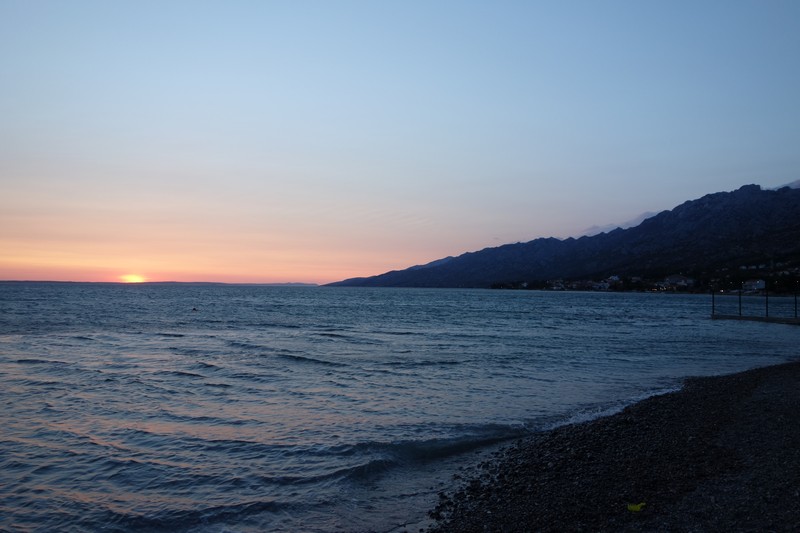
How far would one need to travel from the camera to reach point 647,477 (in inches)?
422

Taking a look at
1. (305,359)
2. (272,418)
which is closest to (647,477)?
(272,418)

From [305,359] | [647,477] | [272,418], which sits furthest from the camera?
[305,359]

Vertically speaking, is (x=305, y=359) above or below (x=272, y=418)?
below

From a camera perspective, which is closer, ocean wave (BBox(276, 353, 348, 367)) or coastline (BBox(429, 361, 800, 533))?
coastline (BBox(429, 361, 800, 533))

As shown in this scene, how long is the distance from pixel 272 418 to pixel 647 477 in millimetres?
10944

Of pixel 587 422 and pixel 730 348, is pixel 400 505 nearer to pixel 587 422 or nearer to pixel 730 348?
pixel 587 422

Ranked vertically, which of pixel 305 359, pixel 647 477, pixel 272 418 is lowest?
pixel 305 359

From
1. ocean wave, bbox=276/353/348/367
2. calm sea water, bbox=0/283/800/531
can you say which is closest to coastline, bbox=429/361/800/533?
calm sea water, bbox=0/283/800/531

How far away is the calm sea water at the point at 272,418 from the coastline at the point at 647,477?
4.25ft

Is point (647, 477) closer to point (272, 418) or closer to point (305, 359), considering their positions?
point (272, 418)

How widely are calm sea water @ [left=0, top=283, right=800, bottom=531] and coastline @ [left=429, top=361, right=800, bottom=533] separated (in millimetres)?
1295

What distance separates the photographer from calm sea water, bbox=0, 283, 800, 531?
10.6 metres

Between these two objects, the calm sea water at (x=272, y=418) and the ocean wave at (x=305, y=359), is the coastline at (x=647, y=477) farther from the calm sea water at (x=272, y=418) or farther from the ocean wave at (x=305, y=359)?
the ocean wave at (x=305, y=359)

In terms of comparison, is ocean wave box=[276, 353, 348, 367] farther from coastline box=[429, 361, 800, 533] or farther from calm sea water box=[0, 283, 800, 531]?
coastline box=[429, 361, 800, 533]
